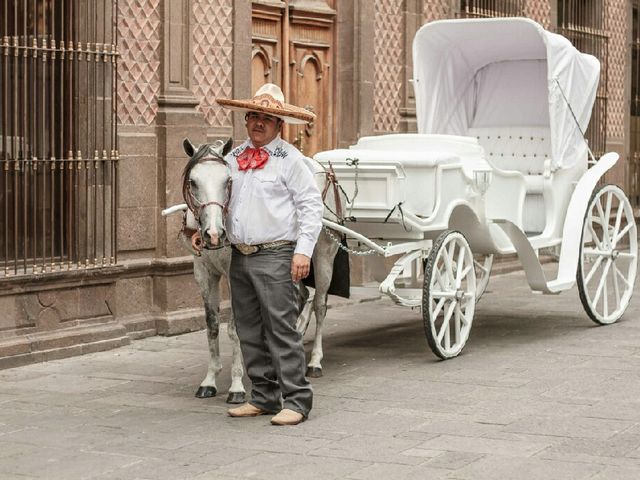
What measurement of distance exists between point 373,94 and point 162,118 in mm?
3453

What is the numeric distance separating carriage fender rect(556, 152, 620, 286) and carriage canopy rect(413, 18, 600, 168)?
0.30 metres

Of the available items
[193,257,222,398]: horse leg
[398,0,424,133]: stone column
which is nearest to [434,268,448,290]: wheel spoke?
[193,257,222,398]: horse leg

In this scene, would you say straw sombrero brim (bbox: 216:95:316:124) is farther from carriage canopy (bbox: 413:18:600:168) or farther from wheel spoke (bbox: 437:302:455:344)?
carriage canopy (bbox: 413:18:600:168)

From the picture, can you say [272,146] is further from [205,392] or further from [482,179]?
[482,179]

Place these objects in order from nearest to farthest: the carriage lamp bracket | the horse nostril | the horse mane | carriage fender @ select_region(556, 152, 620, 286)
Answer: the horse nostril → the horse mane → the carriage lamp bracket → carriage fender @ select_region(556, 152, 620, 286)

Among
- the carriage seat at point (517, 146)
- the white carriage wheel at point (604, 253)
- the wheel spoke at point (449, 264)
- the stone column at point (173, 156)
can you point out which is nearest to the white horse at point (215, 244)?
the wheel spoke at point (449, 264)

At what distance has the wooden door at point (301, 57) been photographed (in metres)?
13.0

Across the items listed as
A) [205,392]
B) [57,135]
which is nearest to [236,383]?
[205,392]

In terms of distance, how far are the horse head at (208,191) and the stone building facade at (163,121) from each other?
5.53ft

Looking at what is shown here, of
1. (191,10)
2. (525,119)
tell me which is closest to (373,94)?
(525,119)

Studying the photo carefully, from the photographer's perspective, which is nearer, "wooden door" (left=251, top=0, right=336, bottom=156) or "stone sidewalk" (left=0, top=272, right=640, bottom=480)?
"stone sidewalk" (left=0, top=272, right=640, bottom=480)

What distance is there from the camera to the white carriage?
969 cm

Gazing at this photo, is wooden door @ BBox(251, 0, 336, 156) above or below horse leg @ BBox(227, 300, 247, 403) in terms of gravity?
above

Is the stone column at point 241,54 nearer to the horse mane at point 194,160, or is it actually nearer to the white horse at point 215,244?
the white horse at point 215,244
